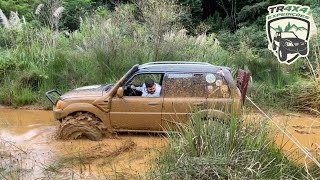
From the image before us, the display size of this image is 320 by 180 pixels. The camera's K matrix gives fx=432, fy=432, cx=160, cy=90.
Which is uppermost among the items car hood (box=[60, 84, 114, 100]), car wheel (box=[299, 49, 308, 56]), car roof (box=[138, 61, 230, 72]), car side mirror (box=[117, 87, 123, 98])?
car roof (box=[138, 61, 230, 72])

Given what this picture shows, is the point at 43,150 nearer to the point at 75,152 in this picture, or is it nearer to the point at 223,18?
the point at 75,152

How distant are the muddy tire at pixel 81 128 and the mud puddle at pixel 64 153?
11 centimetres

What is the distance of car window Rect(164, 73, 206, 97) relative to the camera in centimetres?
768

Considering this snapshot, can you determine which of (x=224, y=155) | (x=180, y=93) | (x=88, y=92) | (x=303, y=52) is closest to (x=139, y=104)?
(x=180, y=93)

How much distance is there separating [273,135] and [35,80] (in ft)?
25.7

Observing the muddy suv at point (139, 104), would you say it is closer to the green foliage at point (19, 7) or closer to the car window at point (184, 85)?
the car window at point (184, 85)

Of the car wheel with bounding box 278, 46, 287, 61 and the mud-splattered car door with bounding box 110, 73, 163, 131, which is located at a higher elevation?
the car wheel with bounding box 278, 46, 287, 61

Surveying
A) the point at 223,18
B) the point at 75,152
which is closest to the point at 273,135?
the point at 75,152

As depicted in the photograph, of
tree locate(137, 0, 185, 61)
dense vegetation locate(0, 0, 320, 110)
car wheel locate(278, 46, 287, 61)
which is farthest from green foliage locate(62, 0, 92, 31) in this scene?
car wheel locate(278, 46, 287, 61)

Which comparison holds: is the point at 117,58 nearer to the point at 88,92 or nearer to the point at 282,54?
the point at 88,92

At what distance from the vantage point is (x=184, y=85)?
777 centimetres

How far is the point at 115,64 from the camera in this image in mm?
11180

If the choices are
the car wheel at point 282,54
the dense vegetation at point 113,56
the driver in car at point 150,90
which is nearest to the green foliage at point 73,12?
the dense vegetation at point 113,56

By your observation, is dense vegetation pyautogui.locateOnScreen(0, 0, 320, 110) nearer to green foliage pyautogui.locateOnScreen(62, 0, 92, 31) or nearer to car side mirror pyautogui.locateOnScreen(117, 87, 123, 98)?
car side mirror pyautogui.locateOnScreen(117, 87, 123, 98)
